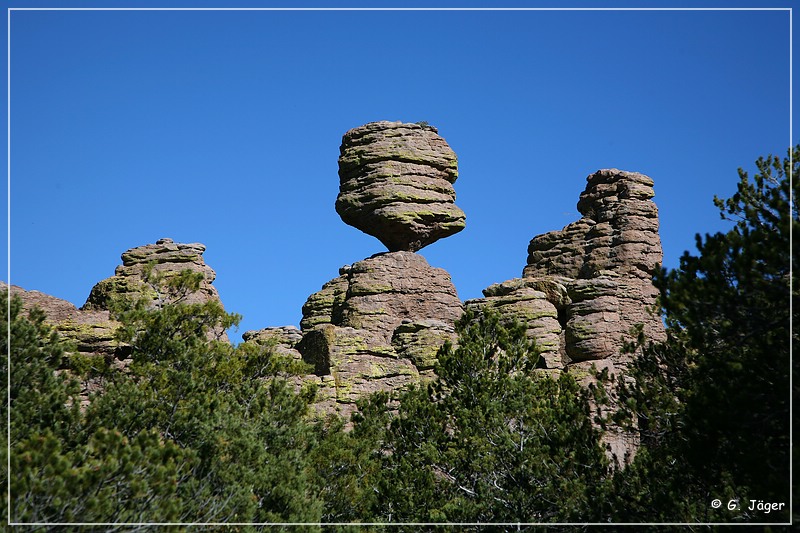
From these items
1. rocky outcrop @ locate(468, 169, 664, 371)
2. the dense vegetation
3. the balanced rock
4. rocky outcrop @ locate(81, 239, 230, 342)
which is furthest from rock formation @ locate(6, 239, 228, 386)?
rocky outcrop @ locate(468, 169, 664, 371)

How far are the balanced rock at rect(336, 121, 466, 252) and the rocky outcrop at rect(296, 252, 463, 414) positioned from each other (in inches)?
80.8

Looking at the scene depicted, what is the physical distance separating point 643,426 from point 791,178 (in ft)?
28.3

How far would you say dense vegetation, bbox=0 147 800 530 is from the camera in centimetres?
2627

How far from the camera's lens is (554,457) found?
36.6 meters

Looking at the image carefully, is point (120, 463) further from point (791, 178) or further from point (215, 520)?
point (791, 178)

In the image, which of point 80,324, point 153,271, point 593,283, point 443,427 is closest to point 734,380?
point 443,427

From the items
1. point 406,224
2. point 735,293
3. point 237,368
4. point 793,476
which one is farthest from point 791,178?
point 406,224

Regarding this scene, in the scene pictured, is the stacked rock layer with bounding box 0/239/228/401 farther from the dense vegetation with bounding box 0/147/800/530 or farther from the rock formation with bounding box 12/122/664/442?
the dense vegetation with bounding box 0/147/800/530

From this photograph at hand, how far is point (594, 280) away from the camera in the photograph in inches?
2557

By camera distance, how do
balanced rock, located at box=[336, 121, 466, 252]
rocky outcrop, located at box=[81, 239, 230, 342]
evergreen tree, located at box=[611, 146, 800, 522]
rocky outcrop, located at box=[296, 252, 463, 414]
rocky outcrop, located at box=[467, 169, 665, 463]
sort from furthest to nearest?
balanced rock, located at box=[336, 121, 466, 252], rocky outcrop, located at box=[467, 169, 665, 463], rocky outcrop, located at box=[81, 239, 230, 342], rocky outcrop, located at box=[296, 252, 463, 414], evergreen tree, located at box=[611, 146, 800, 522]

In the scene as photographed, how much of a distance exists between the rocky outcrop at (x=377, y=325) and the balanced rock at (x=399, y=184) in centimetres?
205

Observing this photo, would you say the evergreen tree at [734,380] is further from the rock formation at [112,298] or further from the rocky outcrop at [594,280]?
the rocky outcrop at [594,280]

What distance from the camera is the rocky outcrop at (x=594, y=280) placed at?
61.8 metres

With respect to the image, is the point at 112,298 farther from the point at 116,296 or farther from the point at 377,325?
the point at 377,325
